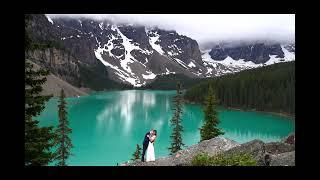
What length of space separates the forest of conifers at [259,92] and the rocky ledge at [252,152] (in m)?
95.9

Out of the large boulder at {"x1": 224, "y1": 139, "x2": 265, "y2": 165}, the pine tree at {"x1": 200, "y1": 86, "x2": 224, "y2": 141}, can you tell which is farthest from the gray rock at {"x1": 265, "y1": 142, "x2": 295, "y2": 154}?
the pine tree at {"x1": 200, "y1": 86, "x2": 224, "y2": 141}

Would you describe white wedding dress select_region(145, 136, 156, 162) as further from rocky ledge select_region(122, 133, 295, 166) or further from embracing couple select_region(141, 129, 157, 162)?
rocky ledge select_region(122, 133, 295, 166)

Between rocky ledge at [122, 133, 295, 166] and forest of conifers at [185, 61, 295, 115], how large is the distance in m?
95.9

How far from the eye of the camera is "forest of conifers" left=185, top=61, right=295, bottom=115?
119 metres

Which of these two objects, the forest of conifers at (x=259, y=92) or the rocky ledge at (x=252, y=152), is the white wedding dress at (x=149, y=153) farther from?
the forest of conifers at (x=259, y=92)

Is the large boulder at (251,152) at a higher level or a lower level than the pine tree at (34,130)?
lower

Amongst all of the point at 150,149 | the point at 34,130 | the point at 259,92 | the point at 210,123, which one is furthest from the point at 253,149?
the point at 259,92

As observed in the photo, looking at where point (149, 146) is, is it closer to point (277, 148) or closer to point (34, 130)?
point (34, 130)

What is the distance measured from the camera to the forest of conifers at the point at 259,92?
119m

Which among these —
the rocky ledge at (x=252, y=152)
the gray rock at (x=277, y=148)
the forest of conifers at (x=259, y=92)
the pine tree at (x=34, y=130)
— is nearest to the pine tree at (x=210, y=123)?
the rocky ledge at (x=252, y=152)
